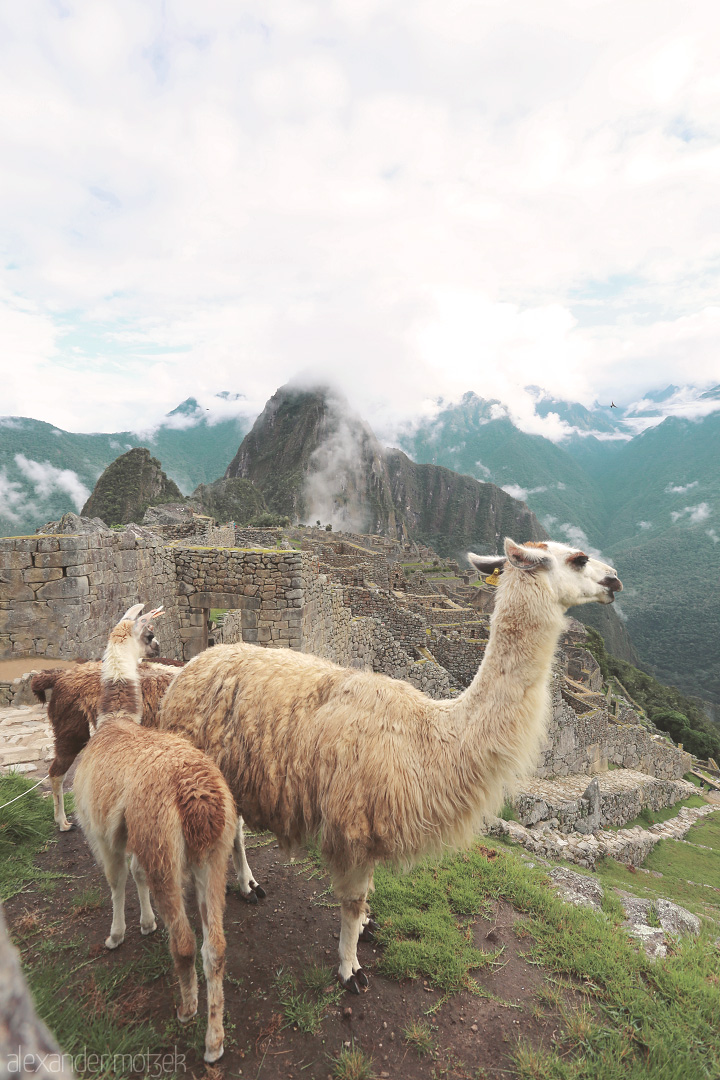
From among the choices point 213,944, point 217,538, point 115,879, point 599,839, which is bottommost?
point 599,839

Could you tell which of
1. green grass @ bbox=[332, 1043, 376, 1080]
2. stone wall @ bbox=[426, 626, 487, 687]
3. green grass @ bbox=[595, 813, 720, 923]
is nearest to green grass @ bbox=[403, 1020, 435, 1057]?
green grass @ bbox=[332, 1043, 376, 1080]

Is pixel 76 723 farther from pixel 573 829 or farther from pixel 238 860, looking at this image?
pixel 573 829

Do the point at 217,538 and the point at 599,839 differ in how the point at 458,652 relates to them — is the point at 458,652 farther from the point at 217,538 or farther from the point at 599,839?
the point at 217,538

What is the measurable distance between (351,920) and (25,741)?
17.3ft

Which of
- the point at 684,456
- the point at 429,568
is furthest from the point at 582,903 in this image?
the point at 684,456

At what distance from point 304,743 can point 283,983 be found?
168 centimetres

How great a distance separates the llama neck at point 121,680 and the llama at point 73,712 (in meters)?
0.61

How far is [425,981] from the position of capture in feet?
12.0

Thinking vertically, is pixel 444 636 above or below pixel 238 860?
below

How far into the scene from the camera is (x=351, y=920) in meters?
3.51

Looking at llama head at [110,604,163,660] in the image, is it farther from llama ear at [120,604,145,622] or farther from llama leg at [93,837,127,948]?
llama leg at [93,837,127,948]

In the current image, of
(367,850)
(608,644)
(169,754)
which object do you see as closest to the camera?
(169,754)

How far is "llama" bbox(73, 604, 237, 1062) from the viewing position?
2836 millimetres

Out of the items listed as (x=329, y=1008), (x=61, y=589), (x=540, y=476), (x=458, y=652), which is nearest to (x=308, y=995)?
(x=329, y=1008)
